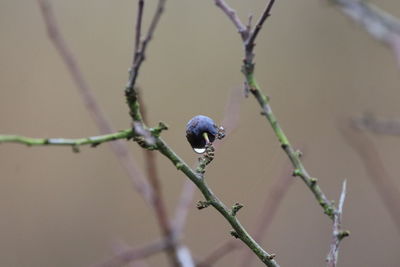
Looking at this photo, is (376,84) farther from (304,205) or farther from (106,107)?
(106,107)

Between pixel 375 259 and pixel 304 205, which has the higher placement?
pixel 304 205

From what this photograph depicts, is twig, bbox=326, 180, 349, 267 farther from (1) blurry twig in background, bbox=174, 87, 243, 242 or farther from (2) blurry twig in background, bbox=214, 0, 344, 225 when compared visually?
(1) blurry twig in background, bbox=174, 87, 243, 242

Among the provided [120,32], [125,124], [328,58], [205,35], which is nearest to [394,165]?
[328,58]

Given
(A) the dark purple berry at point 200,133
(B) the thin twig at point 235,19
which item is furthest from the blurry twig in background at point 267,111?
(A) the dark purple berry at point 200,133

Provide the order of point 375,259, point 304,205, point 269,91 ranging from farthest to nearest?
point 269,91, point 304,205, point 375,259

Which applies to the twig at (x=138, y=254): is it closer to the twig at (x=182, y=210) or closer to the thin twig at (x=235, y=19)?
the twig at (x=182, y=210)

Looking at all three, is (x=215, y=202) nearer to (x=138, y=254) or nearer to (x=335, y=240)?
(x=335, y=240)

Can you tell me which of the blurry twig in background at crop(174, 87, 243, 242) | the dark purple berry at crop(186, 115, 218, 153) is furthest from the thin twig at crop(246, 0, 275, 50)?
the blurry twig in background at crop(174, 87, 243, 242)
